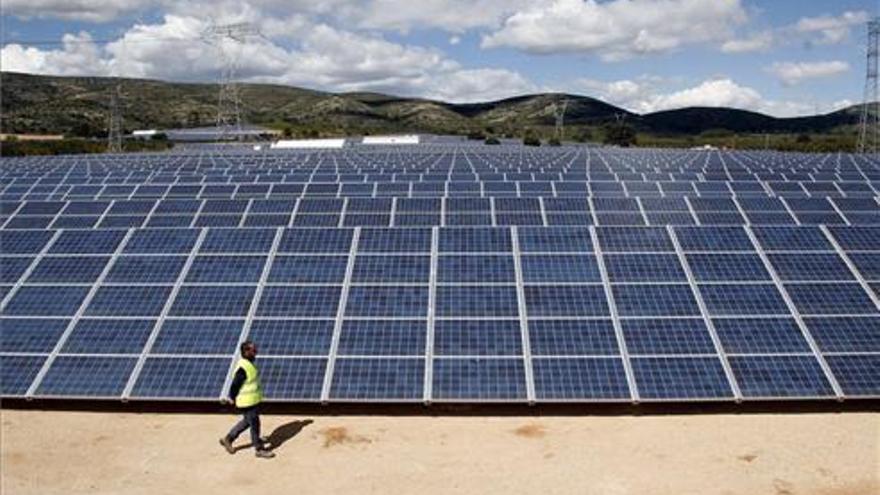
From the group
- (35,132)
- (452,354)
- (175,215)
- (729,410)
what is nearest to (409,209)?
(175,215)

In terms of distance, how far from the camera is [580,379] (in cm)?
1462

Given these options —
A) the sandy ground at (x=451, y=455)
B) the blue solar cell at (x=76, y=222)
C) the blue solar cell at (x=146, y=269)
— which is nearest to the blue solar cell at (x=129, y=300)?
the blue solar cell at (x=146, y=269)

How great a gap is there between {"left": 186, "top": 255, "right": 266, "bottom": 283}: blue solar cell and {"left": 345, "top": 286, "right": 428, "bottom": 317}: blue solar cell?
7.78 ft

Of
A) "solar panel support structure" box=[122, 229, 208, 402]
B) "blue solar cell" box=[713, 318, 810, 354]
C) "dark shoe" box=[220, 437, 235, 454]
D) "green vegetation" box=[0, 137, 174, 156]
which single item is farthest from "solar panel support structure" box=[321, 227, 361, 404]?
"green vegetation" box=[0, 137, 174, 156]

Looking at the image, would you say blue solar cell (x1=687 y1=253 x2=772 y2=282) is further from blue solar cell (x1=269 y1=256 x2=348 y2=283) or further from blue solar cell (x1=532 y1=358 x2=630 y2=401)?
blue solar cell (x1=269 y1=256 x2=348 y2=283)

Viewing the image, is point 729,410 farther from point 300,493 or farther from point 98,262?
point 98,262

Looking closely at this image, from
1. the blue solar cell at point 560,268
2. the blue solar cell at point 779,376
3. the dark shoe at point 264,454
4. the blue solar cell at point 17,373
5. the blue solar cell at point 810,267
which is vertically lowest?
the blue solar cell at point 17,373

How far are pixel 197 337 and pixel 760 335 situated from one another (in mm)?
11263

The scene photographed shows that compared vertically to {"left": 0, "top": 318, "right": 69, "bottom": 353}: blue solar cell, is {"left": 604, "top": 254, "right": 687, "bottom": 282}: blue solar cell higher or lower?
higher

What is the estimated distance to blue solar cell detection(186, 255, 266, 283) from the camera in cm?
1744

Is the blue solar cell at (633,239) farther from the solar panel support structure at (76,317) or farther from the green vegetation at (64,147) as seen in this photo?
the green vegetation at (64,147)

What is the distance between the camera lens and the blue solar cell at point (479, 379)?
47.4ft

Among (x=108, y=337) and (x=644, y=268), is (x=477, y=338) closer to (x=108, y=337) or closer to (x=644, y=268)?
(x=644, y=268)

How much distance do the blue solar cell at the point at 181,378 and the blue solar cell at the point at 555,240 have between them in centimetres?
731
